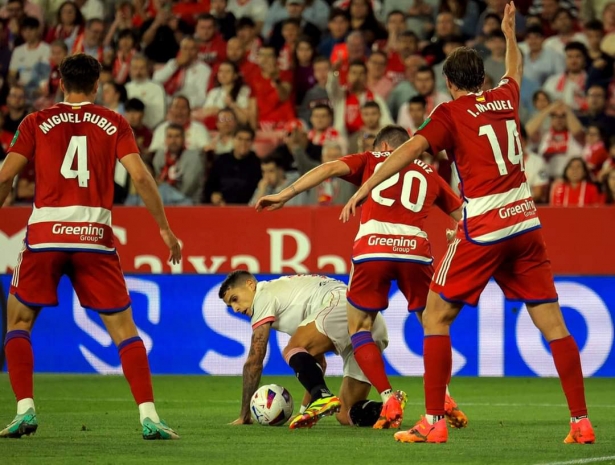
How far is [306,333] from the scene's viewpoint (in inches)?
348

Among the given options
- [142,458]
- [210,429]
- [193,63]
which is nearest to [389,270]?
[210,429]

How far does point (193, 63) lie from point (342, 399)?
8964mm

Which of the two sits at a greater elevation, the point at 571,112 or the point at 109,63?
the point at 109,63

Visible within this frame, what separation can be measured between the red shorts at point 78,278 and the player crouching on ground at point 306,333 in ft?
5.24

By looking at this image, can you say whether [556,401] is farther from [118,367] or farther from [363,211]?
[118,367]

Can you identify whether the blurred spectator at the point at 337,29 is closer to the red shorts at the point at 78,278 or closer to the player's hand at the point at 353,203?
the red shorts at the point at 78,278

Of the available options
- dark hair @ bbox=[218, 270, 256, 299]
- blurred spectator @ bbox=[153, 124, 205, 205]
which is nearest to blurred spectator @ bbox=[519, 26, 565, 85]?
blurred spectator @ bbox=[153, 124, 205, 205]

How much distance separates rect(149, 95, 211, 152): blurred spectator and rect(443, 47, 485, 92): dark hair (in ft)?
29.0

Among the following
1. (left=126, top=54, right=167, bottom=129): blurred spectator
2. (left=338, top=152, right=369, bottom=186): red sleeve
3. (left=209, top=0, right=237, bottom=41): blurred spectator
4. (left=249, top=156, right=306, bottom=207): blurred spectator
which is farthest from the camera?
(left=209, top=0, right=237, bottom=41): blurred spectator

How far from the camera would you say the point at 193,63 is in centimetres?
1688

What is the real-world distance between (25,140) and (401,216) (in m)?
2.78

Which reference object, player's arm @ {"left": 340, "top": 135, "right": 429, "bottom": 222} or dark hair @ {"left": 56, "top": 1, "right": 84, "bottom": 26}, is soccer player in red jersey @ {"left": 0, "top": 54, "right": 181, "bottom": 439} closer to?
player's arm @ {"left": 340, "top": 135, "right": 429, "bottom": 222}

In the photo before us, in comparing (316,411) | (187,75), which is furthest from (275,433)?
(187,75)

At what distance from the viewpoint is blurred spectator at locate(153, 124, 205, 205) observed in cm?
1514
